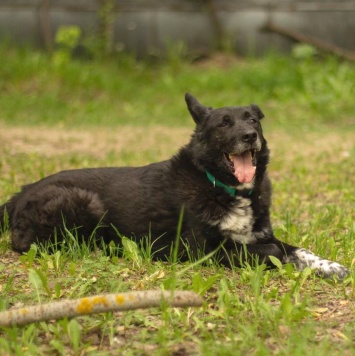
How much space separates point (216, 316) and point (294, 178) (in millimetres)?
4369

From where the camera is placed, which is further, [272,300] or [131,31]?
[131,31]

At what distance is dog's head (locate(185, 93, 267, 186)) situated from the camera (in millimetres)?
4855

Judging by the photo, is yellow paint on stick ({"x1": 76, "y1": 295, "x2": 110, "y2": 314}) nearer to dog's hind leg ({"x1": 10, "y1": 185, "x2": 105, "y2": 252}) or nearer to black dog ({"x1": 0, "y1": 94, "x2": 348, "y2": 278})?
black dog ({"x1": 0, "y1": 94, "x2": 348, "y2": 278})

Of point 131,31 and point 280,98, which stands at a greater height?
point 131,31

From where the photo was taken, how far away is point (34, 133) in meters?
A: 11.0

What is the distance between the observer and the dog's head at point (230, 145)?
4.86m

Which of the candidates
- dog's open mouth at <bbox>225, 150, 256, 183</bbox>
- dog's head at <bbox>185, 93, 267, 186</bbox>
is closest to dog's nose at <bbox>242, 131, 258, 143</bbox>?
dog's head at <bbox>185, 93, 267, 186</bbox>

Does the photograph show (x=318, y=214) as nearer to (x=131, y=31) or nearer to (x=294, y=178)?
(x=294, y=178)

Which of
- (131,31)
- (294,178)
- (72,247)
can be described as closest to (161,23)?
(131,31)

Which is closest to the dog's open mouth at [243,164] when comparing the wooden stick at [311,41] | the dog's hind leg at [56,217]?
the dog's hind leg at [56,217]

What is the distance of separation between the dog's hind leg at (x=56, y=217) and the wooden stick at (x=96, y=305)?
1714 mm

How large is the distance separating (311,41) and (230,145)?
11109mm

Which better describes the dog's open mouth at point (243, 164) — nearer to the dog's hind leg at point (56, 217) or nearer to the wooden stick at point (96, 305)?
the dog's hind leg at point (56, 217)

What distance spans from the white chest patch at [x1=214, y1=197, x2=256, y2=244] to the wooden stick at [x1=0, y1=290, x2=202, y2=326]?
1429 millimetres
